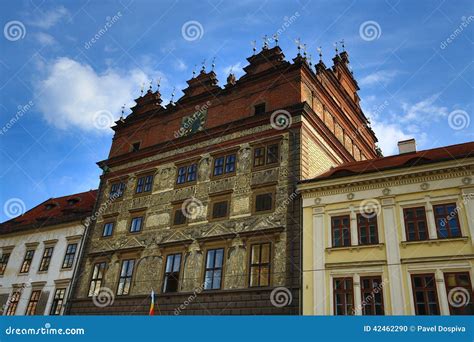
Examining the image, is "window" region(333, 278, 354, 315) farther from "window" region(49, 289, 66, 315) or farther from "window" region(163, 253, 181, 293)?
"window" region(49, 289, 66, 315)

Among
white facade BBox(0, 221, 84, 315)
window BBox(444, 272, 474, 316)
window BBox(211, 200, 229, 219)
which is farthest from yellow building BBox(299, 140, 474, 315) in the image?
white facade BBox(0, 221, 84, 315)

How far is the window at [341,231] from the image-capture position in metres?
15.5

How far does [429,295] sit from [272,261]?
5606mm

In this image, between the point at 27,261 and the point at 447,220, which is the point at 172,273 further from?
the point at 27,261

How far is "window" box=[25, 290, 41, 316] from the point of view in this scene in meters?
22.8

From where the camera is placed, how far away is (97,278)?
21281 mm

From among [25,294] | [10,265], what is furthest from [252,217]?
[10,265]

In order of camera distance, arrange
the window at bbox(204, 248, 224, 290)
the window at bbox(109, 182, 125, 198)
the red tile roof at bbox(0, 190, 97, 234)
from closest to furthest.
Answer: the window at bbox(204, 248, 224, 290) < the window at bbox(109, 182, 125, 198) < the red tile roof at bbox(0, 190, 97, 234)

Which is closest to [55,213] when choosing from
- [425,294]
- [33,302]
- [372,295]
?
[33,302]

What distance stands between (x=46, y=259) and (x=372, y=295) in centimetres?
1872

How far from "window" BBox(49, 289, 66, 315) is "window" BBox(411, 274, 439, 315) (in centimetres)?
1715

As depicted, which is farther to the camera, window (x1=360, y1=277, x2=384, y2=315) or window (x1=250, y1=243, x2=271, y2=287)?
window (x1=250, y1=243, x2=271, y2=287)

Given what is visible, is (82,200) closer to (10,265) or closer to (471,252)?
(10,265)

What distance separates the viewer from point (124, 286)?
65.5 feet
